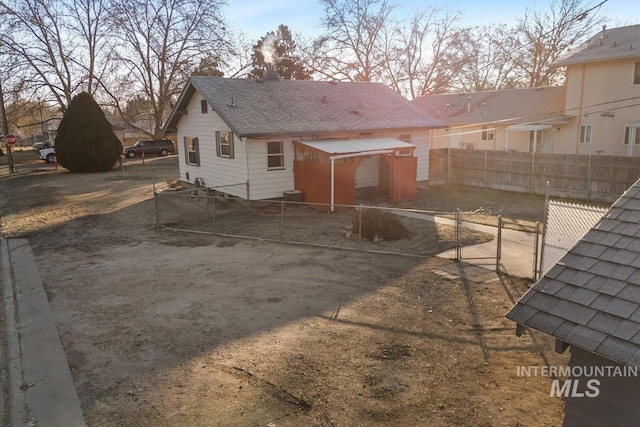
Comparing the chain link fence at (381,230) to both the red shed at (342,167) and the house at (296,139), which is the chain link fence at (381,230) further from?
the house at (296,139)

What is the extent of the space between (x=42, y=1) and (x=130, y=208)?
3074 cm

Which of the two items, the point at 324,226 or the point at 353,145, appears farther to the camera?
the point at 353,145

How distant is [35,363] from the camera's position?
7.21 meters

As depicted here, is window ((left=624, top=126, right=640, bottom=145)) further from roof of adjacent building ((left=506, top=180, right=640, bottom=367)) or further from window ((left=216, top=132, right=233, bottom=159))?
roof of adjacent building ((left=506, top=180, right=640, bottom=367))

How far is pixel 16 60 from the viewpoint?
39.6 meters

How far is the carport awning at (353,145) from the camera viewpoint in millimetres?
17839

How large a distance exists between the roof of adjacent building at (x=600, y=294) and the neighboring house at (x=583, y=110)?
70.2ft

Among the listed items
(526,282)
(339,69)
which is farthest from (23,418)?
(339,69)

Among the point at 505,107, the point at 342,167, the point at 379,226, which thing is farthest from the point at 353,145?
the point at 505,107

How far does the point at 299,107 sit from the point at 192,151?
614 cm

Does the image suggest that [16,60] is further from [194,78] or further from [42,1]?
[194,78]

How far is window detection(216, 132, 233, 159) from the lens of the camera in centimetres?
1933

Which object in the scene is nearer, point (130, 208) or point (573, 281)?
point (573, 281)

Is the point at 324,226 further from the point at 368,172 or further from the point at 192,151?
the point at 192,151
